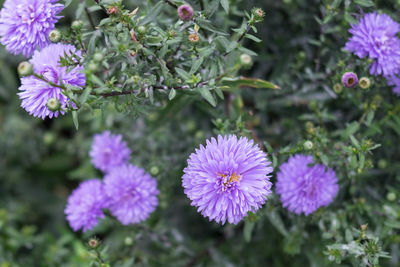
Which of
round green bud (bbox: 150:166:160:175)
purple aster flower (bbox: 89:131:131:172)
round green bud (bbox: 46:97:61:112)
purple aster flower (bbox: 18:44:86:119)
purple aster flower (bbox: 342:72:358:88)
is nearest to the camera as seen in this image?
round green bud (bbox: 46:97:61:112)

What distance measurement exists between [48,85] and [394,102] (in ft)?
6.06

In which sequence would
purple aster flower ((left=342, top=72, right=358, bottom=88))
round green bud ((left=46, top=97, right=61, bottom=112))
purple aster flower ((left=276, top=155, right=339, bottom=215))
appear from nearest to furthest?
1. round green bud ((left=46, top=97, right=61, bottom=112))
2. purple aster flower ((left=342, top=72, right=358, bottom=88))
3. purple aster flower ((left=276, top=155, right=339, bottom=215))

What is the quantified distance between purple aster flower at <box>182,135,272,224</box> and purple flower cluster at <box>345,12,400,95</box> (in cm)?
82

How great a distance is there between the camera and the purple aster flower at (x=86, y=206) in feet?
7.43

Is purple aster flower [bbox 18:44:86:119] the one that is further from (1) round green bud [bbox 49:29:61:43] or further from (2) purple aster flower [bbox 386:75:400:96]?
(2) purple aster flower [bbox 386:75:400:96]

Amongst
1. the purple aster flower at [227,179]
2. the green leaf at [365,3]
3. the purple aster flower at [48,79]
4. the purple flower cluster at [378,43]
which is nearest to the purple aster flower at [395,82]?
the purple flower cluster at [378,43]

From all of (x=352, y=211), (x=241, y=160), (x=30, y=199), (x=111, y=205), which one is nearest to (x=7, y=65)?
(x=30, y=199)

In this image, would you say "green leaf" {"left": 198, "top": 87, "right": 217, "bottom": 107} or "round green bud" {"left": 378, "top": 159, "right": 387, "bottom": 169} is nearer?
"green leaf" {"left": 198, "top": 87, "right": 217, "bottom": 107}

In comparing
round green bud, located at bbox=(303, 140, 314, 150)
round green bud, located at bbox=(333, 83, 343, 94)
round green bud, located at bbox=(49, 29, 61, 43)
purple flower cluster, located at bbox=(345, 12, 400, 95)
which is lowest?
round green bud, located at bbox=(303, 140, 314, 150)

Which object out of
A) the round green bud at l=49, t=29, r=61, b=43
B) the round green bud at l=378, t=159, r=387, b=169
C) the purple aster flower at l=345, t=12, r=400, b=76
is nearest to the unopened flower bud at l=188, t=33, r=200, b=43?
the round green bud at l=49, t=29, r=61, b=43

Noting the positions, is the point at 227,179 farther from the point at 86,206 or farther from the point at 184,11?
the point at 86,206

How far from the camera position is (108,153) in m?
2.53

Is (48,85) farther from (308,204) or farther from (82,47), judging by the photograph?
(308,204)

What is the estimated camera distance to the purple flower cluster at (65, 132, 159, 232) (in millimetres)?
2230
